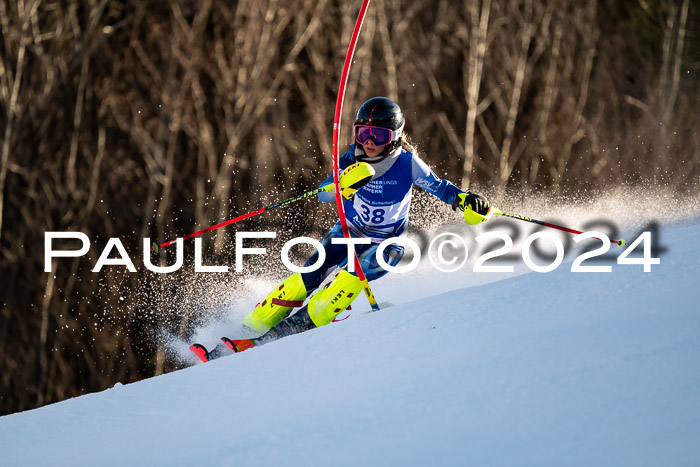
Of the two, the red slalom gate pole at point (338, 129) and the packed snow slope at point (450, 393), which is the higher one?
the red slalom gate pole at point (338, 129)

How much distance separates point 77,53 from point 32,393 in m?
3.92

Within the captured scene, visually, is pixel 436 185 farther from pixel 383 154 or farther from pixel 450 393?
pixel 450 393

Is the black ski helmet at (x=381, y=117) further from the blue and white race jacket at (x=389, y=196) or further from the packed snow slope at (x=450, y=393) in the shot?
the packed snow slope at (x=450, y=393)

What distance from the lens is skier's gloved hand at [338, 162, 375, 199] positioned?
4117 mm

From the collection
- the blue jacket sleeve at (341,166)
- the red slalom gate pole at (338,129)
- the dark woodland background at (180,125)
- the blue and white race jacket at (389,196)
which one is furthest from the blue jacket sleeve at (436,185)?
the dark woodland background at (180,125)

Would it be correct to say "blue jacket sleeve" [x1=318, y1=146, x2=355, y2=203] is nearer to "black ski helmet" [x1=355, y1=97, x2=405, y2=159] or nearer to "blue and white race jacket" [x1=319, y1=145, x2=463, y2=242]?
"blue and white race jacket" [x1=319, y1=145, x2=463, y2=242]

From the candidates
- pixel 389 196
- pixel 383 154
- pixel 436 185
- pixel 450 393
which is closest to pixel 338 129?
pixel 383 154

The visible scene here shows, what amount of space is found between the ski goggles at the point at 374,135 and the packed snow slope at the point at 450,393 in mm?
820

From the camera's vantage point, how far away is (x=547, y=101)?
11859 millimetres

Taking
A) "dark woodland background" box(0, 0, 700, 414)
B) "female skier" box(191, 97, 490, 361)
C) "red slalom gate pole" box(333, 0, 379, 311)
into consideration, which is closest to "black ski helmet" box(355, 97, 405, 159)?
"female skier" box(191, 97, 490, 361)

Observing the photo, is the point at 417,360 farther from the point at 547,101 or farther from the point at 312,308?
the point at 547,101

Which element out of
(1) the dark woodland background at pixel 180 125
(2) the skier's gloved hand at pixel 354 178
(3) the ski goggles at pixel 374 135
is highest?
(1) the dark woodland background at pixel 180 125

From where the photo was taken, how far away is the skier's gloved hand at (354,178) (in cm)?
412

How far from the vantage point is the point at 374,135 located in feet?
13.8
